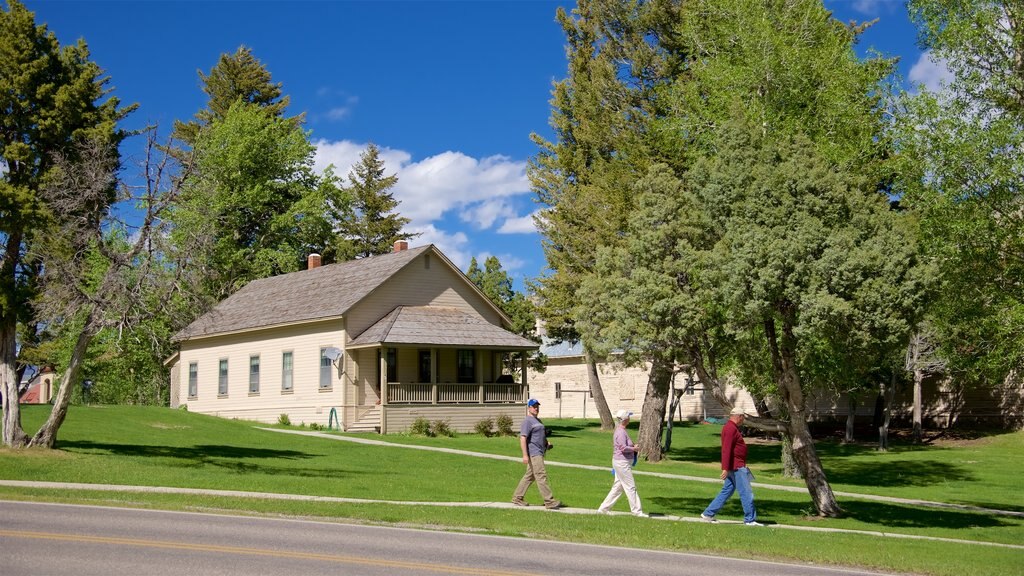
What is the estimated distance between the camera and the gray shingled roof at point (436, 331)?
36.6 meters

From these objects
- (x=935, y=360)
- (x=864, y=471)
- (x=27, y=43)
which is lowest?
(x=864, y=471)

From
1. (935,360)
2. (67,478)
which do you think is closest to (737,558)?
(67,478)

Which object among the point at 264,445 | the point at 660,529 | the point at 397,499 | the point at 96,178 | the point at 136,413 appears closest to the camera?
the point at 660,529

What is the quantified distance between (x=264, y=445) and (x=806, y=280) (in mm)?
18204

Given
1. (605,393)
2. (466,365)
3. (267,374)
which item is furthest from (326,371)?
(605,393)

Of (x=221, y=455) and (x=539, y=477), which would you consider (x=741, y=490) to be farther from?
(x=221, y=455)

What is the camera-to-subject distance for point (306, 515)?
50.6 feet

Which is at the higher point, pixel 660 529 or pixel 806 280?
pixel 806 280

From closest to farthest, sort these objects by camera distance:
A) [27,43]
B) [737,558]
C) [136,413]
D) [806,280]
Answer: [737,558], [806,280], [27,43], [136,413]

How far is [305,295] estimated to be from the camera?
42312 millimetres

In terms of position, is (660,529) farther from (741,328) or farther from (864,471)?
(864,471)

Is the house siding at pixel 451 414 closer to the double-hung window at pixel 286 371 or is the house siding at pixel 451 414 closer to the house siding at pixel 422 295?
the house siding at pixel 422 295

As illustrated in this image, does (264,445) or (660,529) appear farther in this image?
(264,445)

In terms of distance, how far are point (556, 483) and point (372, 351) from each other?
16.7 meters
